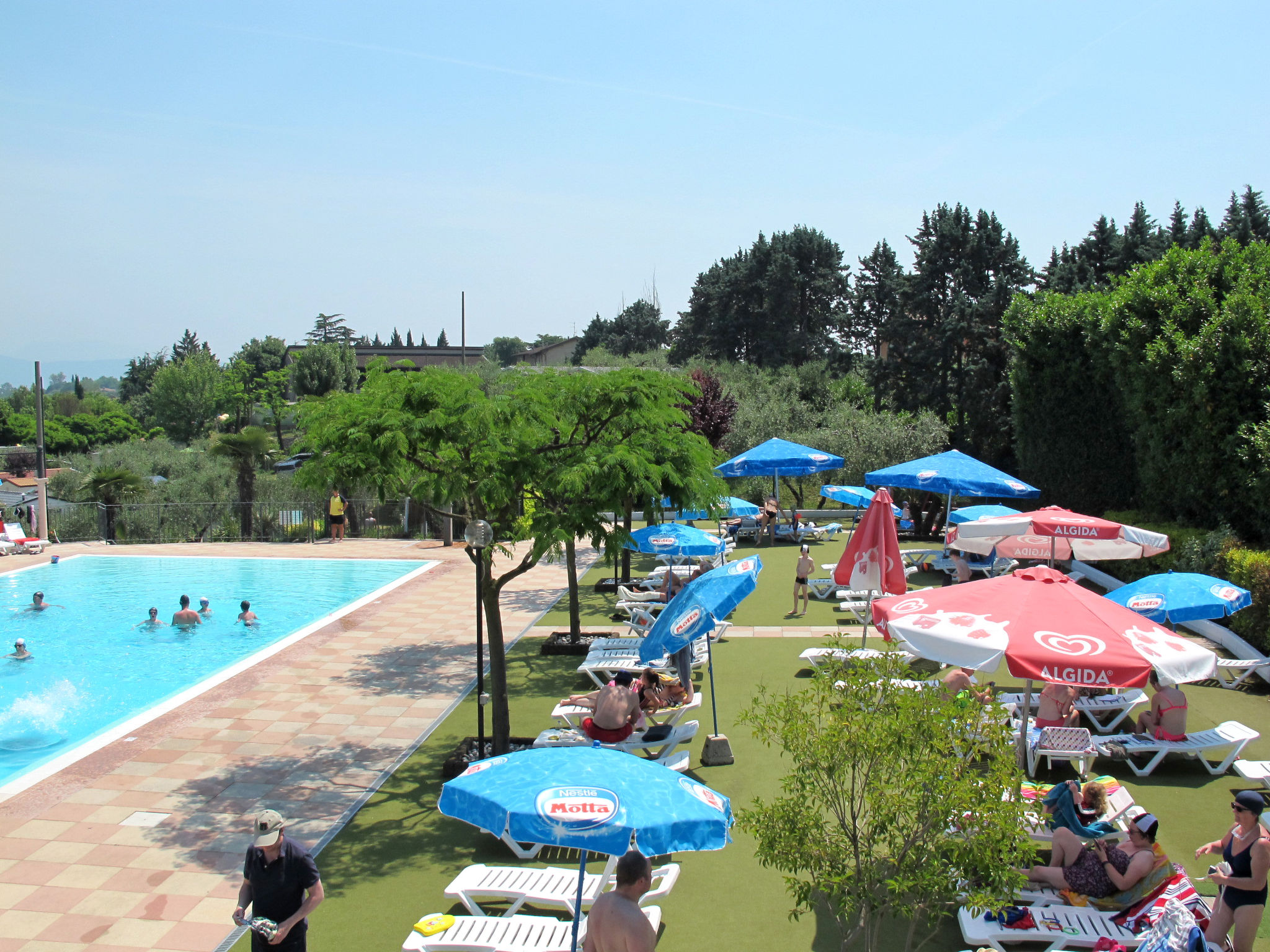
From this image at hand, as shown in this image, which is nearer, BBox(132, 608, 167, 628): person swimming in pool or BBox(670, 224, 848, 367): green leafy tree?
BBox(132, 608, 167, 628): person swimming in pool

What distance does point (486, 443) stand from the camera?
855 centimetres

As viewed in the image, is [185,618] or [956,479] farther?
[956,479]

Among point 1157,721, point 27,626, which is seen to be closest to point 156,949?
point 1157,721

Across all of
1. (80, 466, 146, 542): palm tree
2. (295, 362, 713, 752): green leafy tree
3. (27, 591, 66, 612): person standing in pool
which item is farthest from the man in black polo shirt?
(80, 466, 146, 542): palm tree

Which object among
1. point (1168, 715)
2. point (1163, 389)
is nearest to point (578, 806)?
point (1168, 715)

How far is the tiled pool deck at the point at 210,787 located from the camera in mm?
6391

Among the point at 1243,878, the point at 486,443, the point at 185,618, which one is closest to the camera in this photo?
the point at 1243,878

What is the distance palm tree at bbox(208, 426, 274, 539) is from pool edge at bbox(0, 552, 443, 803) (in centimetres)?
1120

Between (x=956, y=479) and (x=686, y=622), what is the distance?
477 inches

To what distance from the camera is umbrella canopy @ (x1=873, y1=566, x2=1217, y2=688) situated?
6281mm

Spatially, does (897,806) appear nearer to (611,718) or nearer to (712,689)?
(611,718)

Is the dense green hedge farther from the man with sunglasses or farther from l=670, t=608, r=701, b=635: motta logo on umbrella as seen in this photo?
l=670, t=608, r=701, b=635: motta logo on umbrella

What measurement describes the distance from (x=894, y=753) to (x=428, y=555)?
20006 mm

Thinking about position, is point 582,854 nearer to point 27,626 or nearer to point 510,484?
point 510,484
